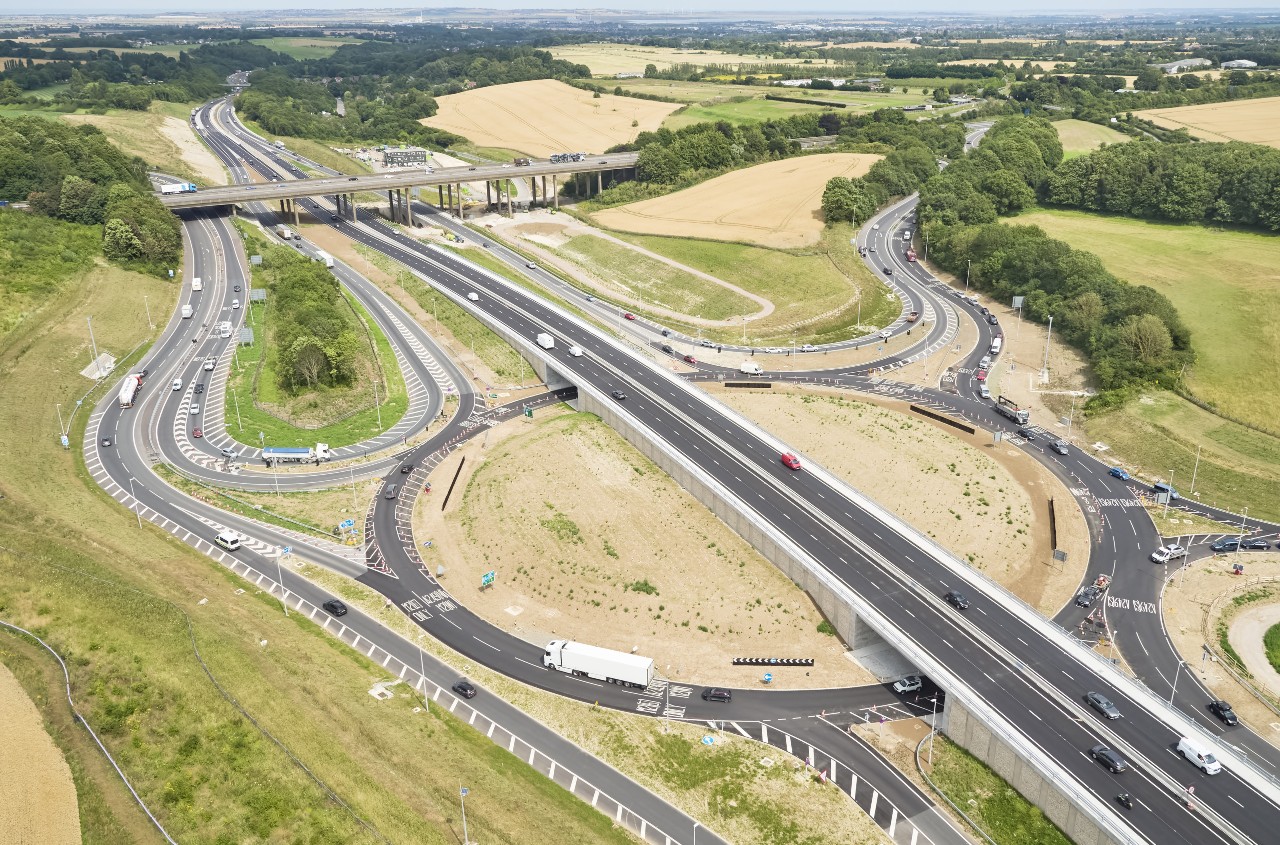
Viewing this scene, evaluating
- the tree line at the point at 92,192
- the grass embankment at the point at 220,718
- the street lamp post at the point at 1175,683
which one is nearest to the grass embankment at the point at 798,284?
the street lamp post at the point at 1175,683

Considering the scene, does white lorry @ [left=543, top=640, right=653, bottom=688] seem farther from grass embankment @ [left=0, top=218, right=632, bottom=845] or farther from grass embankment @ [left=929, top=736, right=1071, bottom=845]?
grass embankment @ [left=929, top=736, right=1071, bottom=845]

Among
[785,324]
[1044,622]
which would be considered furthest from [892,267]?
[1044,622]

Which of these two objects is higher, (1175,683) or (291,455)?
(291,455)

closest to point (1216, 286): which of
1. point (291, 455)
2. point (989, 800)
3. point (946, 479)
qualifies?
point (946, 479)

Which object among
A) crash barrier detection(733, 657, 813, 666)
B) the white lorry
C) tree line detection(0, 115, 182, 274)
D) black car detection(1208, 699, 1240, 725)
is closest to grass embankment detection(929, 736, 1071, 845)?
crash barrier detection(733, 657, 813, 666)

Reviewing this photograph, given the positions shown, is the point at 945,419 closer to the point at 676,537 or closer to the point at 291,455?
the point at 676,537

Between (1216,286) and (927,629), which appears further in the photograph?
(1216,286)

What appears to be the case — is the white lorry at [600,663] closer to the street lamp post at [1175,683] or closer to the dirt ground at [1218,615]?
the street lamp post at [1175,683]

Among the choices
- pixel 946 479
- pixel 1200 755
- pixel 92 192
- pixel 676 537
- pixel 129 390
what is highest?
pixel 92 192
